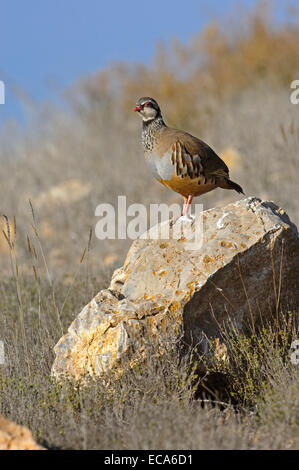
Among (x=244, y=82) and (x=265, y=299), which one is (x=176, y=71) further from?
(x=265, y=299)

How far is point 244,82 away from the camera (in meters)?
17.8

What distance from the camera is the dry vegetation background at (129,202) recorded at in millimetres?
3643

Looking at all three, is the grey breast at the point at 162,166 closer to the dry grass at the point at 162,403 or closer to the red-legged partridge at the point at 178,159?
the red-legged partridge at the point at 178,159

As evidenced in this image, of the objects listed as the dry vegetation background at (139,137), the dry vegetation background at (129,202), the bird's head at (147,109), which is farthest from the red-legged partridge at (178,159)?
the dry vegetation background at (139,137)

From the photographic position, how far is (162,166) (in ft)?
17.1

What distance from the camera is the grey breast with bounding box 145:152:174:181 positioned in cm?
518

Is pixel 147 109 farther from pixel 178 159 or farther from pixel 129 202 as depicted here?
pixel 129 202

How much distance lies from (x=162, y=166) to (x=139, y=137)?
1149 cm

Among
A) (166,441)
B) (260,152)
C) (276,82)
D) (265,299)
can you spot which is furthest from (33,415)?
(276,82)

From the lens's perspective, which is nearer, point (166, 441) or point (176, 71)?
point (166, 441)

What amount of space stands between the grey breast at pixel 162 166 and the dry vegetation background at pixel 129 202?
3.76ft

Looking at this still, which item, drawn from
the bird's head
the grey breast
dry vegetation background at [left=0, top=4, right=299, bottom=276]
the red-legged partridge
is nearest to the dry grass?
the red-legged partridge

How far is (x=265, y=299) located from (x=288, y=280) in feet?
0.89

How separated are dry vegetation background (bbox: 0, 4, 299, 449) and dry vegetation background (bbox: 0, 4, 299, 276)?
0.13 feet
